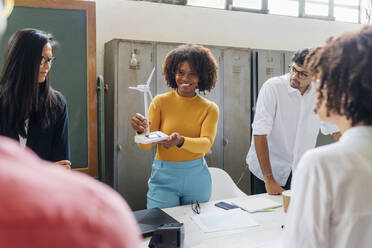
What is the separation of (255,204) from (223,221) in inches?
11.3

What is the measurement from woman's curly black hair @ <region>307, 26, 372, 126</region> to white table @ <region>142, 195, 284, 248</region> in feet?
2.20

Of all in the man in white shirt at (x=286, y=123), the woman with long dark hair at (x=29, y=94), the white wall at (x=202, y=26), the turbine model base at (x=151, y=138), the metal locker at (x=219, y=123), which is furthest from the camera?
the white wall at (x=202, y=26)

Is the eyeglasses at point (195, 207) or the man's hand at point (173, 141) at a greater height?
the man's hand at point (173, 141)

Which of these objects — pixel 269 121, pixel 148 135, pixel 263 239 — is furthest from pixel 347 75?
pixel 269 121

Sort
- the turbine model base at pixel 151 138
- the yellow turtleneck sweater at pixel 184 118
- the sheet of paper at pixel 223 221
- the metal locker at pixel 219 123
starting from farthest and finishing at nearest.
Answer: the metal locker at pixel 219 123 < the yellow turtleneck sweater at pixel 184 118 < the turbine model base at pixel 151 138 < the sheet of paper at pixel 223 221

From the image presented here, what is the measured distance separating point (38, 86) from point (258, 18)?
11.3ft

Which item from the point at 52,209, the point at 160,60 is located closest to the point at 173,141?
the point at 52,209

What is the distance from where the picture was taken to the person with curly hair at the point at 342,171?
2.34ft

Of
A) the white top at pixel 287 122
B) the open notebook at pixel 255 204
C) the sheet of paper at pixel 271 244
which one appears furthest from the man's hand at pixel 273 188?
the sheet of paper at pixel 271 244

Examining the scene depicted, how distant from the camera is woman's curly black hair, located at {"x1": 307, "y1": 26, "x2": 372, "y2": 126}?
75 cm

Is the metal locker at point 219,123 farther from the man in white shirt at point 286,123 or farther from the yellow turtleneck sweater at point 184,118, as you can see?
the yellow turtleneck sweater at point 184,118

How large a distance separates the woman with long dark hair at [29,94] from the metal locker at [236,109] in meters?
2.17

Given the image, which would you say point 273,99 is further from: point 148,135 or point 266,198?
point 148,135

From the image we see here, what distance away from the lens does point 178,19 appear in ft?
12.7
